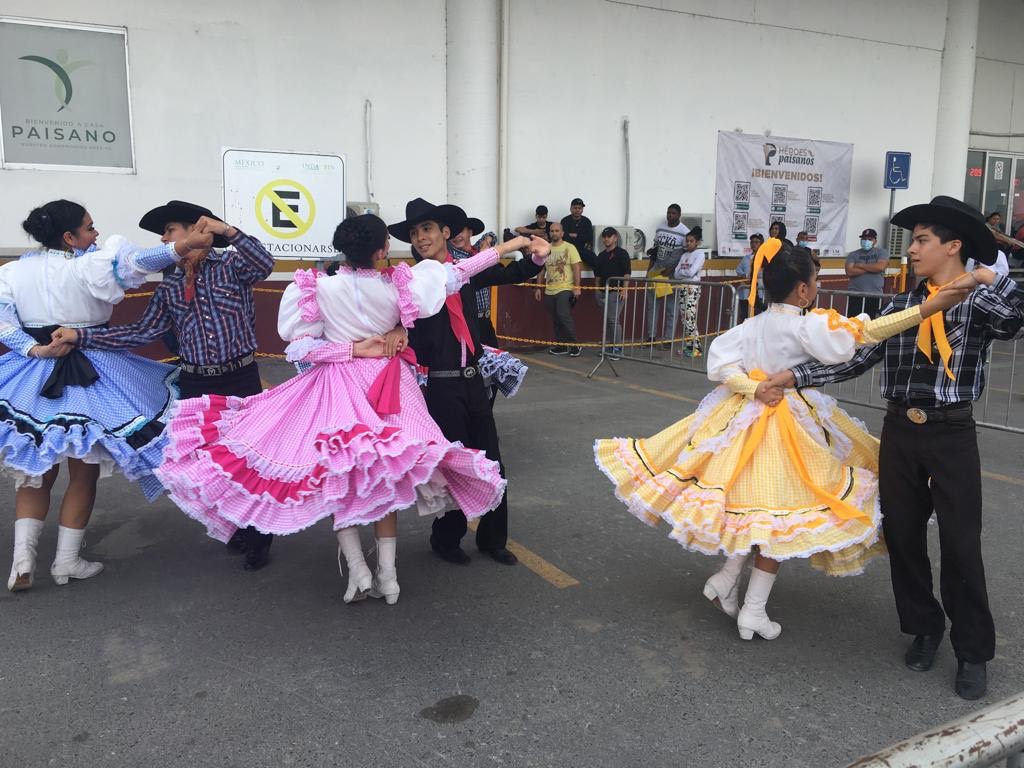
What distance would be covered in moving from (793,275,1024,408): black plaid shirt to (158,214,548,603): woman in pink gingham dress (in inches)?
68.6

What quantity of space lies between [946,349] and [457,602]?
96.3 inches

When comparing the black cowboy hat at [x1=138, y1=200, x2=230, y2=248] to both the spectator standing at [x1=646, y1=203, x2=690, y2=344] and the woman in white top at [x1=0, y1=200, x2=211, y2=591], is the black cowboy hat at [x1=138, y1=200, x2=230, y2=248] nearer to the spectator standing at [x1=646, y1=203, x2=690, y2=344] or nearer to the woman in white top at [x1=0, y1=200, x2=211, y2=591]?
the woman in white top at [x1=0, y1=200, x2=211, y2=591]

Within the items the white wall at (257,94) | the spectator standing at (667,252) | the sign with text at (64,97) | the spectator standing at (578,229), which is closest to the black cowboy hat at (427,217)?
the white wall at (257,94)

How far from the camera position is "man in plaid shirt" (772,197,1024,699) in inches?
127

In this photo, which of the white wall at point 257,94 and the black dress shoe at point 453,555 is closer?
the black dress shoe at point 453,555

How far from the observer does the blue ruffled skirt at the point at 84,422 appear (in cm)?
406

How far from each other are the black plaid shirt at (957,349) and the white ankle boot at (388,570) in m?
2.30

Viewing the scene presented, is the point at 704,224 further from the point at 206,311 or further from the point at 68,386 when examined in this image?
the point at 68,386

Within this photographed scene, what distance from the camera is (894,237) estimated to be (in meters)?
15.6

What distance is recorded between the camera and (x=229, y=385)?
A: 4.54m

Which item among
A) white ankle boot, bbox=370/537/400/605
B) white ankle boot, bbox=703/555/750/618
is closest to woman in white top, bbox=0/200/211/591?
white ankle boot, bbox=370/537/400/605

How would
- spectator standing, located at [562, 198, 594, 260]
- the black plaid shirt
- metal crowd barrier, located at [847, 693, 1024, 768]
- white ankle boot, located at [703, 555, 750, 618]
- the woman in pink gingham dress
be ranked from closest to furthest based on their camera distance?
1. metal crowd barrier, located at [847, 693, 1024, 768]
2. the black plaid shirt
3. the woman in pink gingham dress
4. white ankle boot, located at [703, 555, 750, 618]
5. spectator standing, located at [562, 198, 594, 260]

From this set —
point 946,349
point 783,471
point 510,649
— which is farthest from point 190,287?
point 946,349

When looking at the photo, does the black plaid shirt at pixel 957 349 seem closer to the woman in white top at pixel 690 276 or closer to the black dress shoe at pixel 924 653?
the black dress shoe at pixel 924 653
